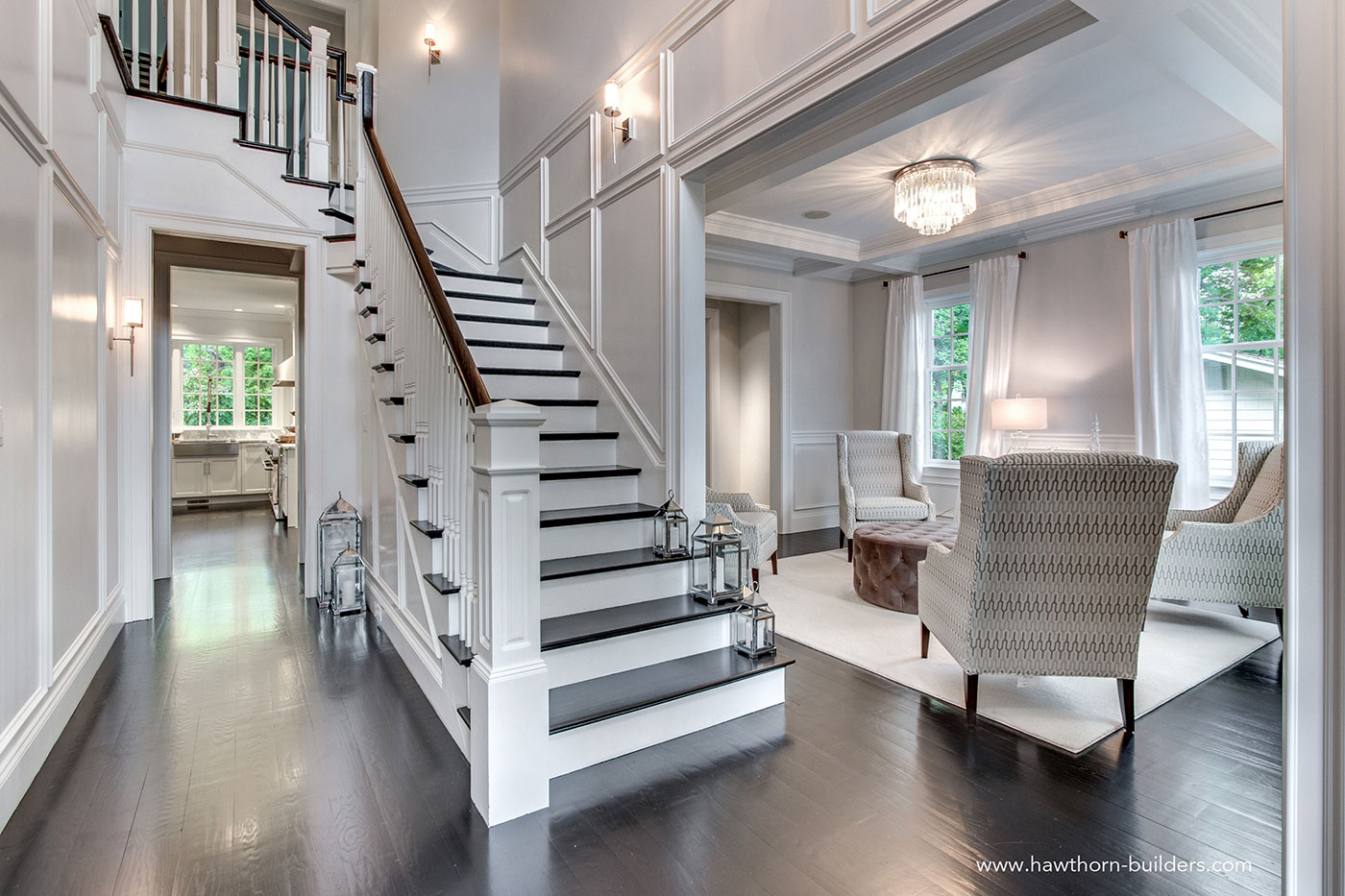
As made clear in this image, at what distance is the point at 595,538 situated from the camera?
297 cm

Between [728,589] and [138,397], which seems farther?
[138,397]

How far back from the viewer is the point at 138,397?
3816mm

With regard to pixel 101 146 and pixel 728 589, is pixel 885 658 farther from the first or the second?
pixel 101 146

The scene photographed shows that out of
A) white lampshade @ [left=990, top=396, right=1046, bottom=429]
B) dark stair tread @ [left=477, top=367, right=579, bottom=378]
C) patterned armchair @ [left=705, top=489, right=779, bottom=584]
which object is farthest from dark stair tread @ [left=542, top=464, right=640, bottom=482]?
white lampshade @ [left=990, top=396, right=1046, bottom=429]

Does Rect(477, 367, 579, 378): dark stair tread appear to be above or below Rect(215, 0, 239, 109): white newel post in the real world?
below

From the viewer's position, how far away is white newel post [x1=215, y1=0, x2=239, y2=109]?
4176 mm

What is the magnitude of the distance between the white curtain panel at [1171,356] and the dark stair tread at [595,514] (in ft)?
12.8

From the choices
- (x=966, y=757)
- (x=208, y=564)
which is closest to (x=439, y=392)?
(x=966, y=757)

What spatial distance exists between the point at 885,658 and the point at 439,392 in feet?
7.76

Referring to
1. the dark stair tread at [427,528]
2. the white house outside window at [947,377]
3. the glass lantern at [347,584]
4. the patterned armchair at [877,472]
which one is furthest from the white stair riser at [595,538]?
the white house outside window at [947,377]

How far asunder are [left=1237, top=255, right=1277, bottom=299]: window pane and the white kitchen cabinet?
35.4 ft

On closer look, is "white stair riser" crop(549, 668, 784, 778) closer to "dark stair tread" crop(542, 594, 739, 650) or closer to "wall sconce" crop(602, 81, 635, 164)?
"dark stair tread" crop(542, 594, 739, 650)

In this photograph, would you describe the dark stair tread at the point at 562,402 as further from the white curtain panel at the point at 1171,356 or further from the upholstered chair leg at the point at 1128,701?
the white curtain panel at the point at 1171,356

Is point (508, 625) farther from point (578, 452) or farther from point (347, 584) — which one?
point (347, 584)
